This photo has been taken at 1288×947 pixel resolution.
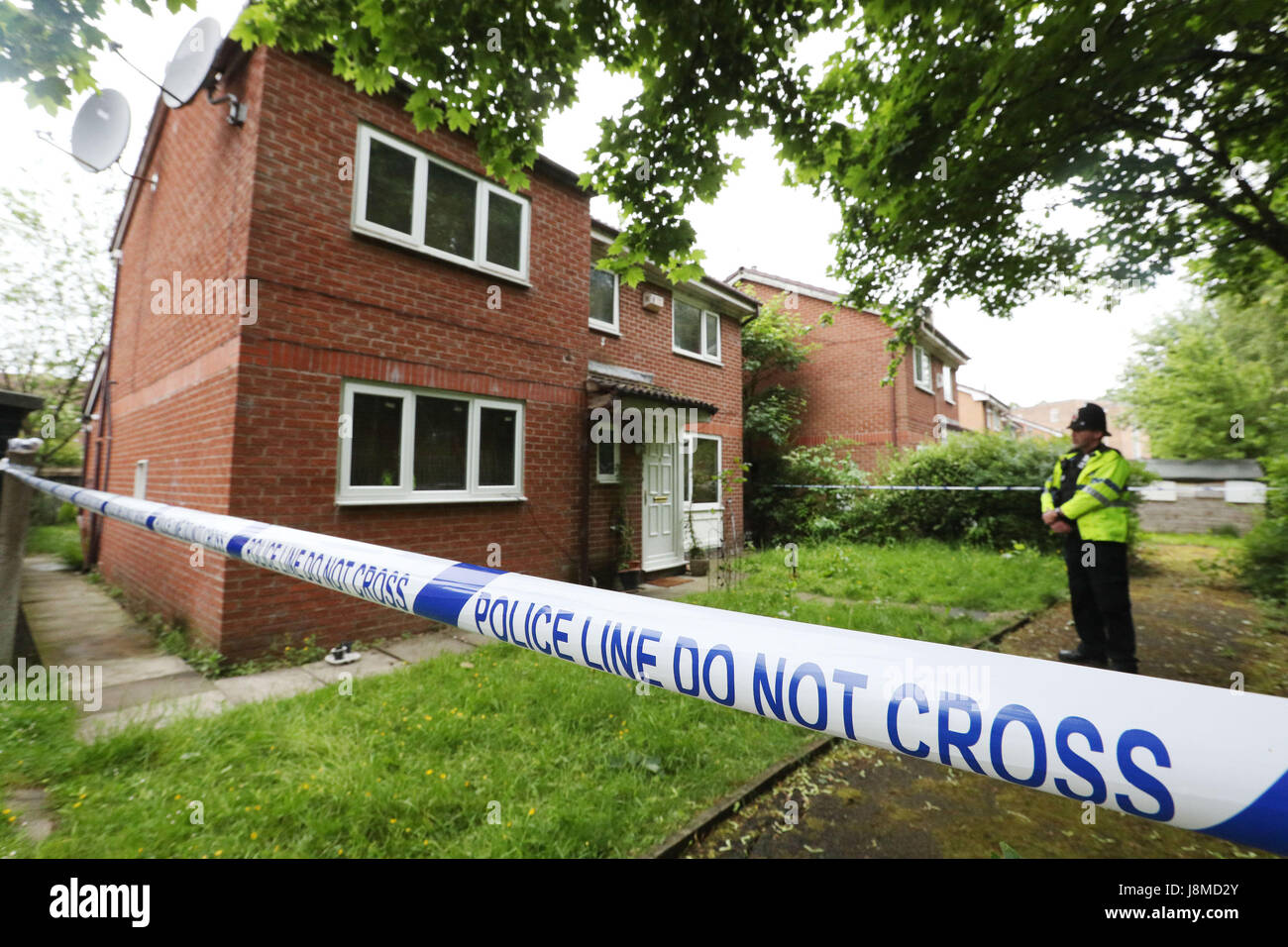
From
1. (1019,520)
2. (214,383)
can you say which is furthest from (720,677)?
(1019,520)

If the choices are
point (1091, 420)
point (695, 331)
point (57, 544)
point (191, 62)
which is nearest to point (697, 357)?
point (695, 331)

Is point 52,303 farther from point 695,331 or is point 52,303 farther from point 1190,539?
point 1190,539

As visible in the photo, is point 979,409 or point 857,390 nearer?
point 857,390

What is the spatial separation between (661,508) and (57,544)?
14093 mm

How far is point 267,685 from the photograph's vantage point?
13.0 ft

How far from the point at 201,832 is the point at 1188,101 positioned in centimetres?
736

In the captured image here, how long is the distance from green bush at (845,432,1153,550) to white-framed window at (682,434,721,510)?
3.39 m

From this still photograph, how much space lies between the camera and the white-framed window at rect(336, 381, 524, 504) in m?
5.16

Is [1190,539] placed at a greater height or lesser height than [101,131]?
lesser

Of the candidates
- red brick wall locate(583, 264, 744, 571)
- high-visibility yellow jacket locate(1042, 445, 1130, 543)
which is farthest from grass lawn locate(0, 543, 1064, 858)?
red brick wall locate(583, 264, 744, 571)

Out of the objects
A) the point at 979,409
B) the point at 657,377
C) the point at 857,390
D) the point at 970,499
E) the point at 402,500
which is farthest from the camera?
the point at 979,409

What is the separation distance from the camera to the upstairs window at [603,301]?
28.0ft

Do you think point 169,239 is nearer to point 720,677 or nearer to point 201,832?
point 201,832
